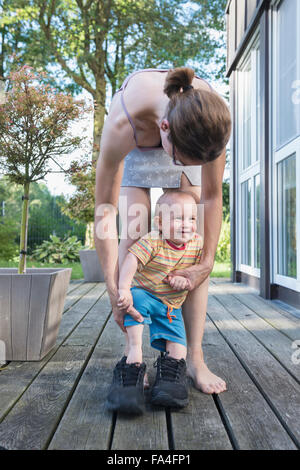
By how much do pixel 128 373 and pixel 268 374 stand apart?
0.59 metres

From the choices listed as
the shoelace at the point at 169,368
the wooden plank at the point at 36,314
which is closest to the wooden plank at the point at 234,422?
the shoelace at the point at 169,368

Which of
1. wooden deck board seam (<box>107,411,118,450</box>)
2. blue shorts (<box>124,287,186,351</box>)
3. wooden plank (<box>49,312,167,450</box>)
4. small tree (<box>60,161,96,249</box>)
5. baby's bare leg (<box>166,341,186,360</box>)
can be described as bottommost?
wooden deck board seam (<box>107,411,118,450</box>)

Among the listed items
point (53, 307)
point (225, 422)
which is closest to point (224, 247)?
point (53, 307)

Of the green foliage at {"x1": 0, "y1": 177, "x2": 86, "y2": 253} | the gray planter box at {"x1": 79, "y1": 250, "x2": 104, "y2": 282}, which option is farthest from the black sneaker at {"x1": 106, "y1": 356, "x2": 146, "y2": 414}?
the green foliage at {"x1": 0, "y1": 177, "x2": 86, "y2": 253}

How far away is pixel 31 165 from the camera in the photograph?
214cm

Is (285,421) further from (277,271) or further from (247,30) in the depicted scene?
(247,30)

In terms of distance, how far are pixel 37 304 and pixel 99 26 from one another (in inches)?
308

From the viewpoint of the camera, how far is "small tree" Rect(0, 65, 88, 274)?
78.1 inches

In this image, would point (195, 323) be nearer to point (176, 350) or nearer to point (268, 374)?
point (176, 350)

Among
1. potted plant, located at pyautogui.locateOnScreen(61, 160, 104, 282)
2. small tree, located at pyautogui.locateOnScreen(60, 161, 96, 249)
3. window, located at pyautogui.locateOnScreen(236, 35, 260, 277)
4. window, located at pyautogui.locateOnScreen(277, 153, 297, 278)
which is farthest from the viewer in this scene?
window, located at pyautogui.locateOnScreen(236, 35, 260, 277)

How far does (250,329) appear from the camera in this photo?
8.20ft

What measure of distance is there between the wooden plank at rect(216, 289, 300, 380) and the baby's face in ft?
2.24

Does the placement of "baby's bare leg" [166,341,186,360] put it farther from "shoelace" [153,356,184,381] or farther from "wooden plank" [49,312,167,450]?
"wooden plank" [49,312,167,450]
